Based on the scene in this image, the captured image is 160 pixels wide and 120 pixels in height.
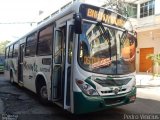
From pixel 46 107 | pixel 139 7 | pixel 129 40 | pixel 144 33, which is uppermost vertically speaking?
pixel 139 7

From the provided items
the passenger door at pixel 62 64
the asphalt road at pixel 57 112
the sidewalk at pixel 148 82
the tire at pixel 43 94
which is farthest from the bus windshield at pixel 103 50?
the sidewalk at pixel 148 82

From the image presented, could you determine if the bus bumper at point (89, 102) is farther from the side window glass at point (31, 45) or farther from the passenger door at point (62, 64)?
the side window glass at point (31, 45)

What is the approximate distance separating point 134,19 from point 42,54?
21668 mm

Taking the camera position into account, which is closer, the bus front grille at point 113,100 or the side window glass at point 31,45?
the bus front grille at point 113,100

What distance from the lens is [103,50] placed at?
666 cm

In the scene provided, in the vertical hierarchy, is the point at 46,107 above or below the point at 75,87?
below

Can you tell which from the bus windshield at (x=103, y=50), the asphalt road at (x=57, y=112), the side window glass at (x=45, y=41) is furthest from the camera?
the side window glass at (x=45, y=41)

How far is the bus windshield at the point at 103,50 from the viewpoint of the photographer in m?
6.39

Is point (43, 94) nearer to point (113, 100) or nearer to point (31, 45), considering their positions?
point (31, 45)

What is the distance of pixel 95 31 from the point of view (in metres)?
6.59

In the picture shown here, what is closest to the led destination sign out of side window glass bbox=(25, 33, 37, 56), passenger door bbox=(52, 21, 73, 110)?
passenger door bbox=(52, 21, 73, 110)

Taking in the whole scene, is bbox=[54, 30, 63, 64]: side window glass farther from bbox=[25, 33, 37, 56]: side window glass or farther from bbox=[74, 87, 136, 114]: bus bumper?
bbox=[25, 33, 37, 56]: side window glass

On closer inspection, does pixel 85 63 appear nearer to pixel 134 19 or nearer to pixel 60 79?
pixel 60 79

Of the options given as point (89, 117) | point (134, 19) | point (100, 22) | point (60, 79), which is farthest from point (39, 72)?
point (134, 19)
